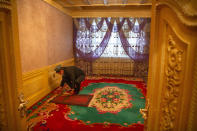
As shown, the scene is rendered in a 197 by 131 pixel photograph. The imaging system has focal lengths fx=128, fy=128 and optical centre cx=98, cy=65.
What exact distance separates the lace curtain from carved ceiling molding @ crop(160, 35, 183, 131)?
4.17 meters

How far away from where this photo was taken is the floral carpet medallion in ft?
8.65

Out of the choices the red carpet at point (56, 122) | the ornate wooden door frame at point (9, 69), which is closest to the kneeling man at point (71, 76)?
the red carpet at point (56, 122)

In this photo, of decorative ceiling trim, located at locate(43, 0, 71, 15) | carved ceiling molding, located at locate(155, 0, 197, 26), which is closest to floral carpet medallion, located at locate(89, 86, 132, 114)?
carved ceiling molding, located at locate(155, 0, 197, 26)

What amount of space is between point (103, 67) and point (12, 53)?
424 cm

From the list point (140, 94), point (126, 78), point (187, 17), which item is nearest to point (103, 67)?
point (126, 78)

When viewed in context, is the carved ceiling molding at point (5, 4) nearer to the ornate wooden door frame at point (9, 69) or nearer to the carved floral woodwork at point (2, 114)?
the ornate wooden door frame at point (9, 69)

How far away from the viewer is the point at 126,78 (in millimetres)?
4906

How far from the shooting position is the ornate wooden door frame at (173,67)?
1.88ft

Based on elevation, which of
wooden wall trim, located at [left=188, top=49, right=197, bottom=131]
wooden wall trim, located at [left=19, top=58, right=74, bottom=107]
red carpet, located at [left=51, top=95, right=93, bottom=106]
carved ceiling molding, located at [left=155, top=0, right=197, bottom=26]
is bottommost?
red carpet, located at [left=51, top=95, right=93, bottom=106]

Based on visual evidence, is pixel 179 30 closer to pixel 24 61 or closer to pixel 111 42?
pixel 24 61

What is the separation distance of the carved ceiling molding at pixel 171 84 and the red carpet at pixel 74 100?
2.16 metres

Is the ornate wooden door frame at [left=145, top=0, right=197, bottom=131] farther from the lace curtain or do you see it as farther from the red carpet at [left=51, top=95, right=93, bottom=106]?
the lace curtain

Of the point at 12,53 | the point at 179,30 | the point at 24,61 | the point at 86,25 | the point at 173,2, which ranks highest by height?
the point at 86,25

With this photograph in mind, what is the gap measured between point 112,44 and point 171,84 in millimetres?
4296
